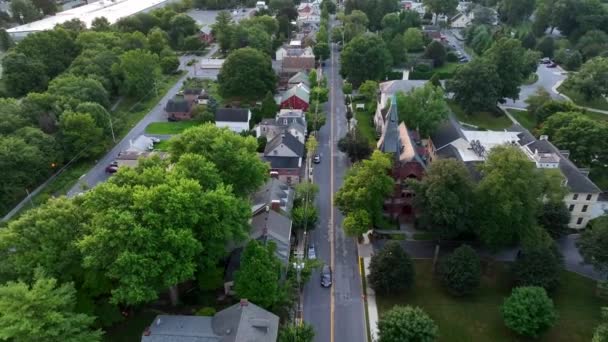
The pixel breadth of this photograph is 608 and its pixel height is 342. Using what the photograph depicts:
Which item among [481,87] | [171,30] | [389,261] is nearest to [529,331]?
[389,261]

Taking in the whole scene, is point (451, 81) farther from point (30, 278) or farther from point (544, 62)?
point (30, 278)

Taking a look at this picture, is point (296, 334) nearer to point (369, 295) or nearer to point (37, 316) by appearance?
point (369, 295)

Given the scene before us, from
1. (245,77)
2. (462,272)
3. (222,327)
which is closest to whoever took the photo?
(222,327)

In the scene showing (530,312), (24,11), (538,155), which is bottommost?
(530,312)

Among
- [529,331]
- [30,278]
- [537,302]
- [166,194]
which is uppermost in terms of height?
[166,194]

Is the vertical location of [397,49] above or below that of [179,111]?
above

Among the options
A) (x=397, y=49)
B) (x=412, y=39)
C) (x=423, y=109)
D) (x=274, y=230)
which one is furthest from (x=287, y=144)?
(x=412, y=39)

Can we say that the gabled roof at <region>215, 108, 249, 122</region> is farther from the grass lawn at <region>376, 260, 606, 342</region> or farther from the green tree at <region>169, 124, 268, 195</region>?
the grass lawn at <region>376, 260, 606, 342</region>

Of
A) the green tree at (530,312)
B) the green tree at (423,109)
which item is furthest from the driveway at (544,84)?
the green tree at (530,312)
